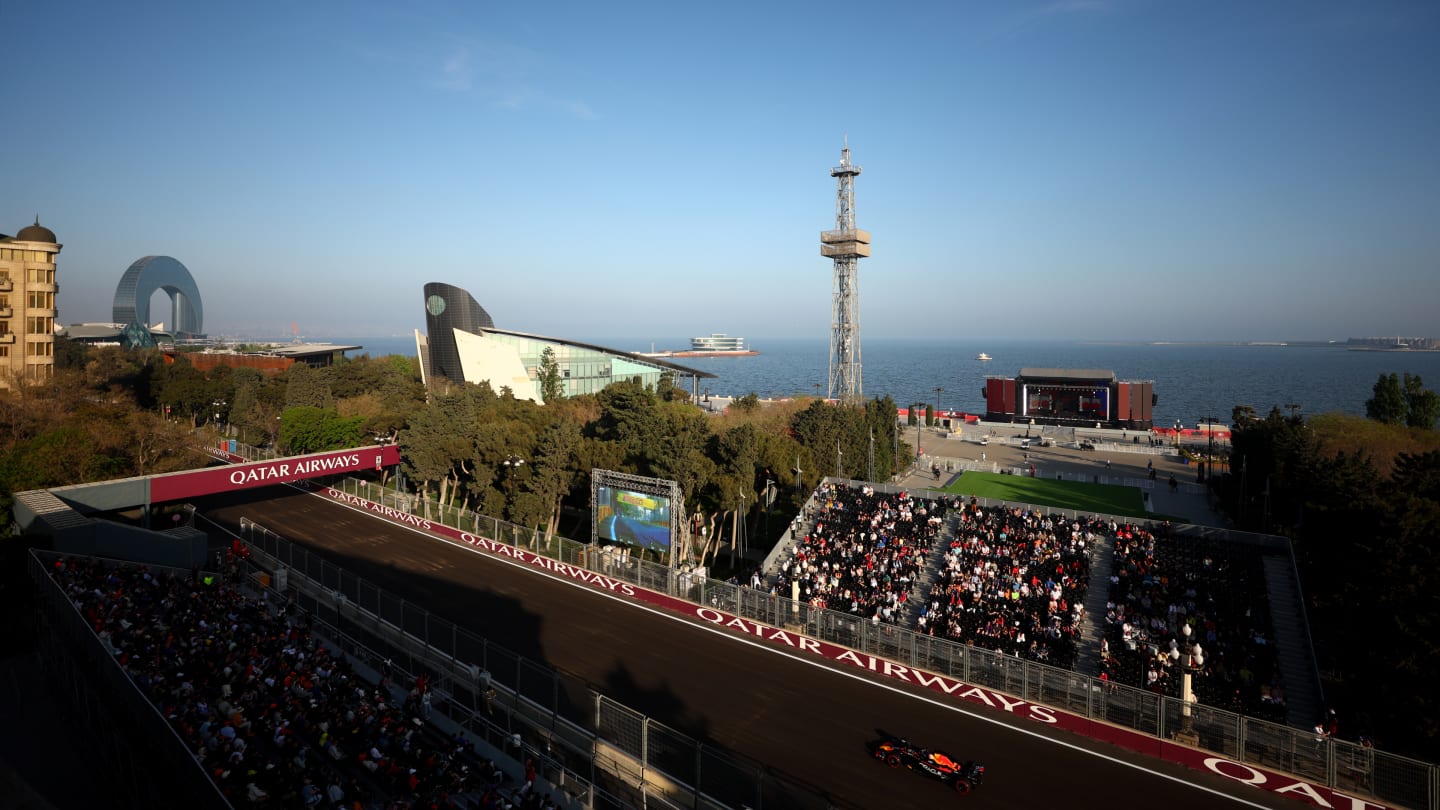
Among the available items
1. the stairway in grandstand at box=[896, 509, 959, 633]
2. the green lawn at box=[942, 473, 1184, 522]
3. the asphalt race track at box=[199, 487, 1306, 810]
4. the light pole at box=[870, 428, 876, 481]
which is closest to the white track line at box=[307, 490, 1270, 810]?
the asphalt race track at box=[199, 487, 1306, 810]

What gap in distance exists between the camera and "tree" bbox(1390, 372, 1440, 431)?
54031 millimetres

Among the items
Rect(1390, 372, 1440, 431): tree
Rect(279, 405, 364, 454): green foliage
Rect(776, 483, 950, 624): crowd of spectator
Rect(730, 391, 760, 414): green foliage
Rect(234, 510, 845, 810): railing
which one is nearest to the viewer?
Rect(234, 510, 845, 810): railing

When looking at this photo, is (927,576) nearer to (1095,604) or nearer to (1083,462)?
(1095,604)

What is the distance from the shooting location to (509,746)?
1677 centimetres

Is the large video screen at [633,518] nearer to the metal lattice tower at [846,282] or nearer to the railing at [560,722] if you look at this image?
the railing at [560,722]

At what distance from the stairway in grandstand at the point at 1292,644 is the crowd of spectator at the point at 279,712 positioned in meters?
18.4

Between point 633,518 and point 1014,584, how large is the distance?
1413 centimetres

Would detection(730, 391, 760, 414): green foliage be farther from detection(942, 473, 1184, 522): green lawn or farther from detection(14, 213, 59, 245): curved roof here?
detection(14, 213, 59, 245): curved roof

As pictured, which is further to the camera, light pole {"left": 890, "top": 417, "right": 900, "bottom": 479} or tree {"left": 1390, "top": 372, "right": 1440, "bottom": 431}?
tree {"left": 1390, "top": 372, "right": 1440, "bottom": 431}

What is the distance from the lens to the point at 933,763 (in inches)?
643

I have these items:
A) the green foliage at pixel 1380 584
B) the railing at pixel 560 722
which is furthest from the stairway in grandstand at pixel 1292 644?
the railing at pixel 560 722

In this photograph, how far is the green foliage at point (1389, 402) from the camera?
55094 mm

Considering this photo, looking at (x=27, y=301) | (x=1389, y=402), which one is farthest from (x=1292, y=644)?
(x=27, y=301)

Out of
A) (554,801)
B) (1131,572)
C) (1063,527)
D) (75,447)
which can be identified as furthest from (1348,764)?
(75,447)
